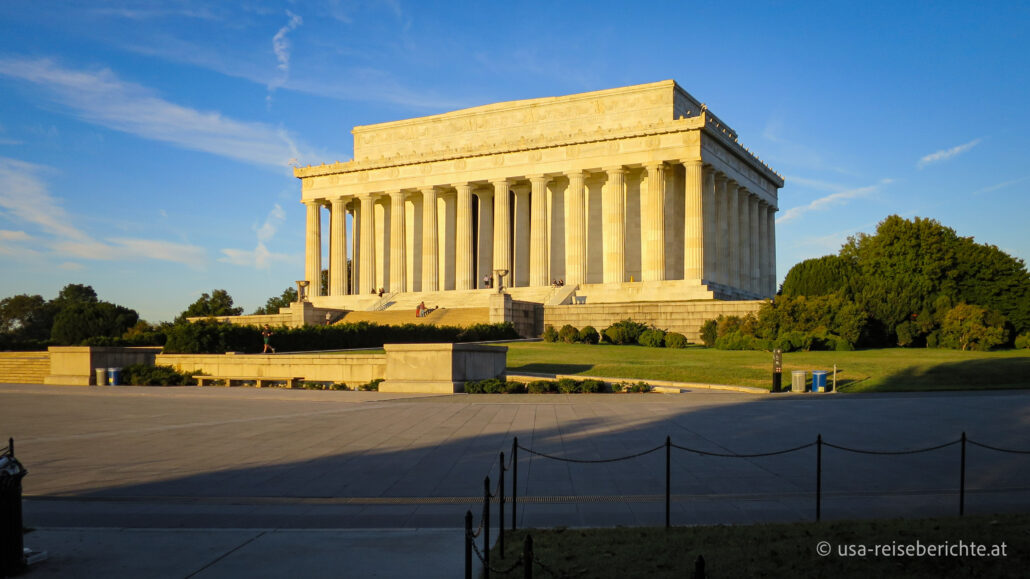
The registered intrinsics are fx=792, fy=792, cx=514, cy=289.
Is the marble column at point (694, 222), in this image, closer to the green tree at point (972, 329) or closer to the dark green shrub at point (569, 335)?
the dark green shrub at point (569, 335)

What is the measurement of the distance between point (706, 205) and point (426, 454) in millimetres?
54126

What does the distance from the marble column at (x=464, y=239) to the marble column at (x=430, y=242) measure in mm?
2106

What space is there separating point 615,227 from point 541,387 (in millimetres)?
38255

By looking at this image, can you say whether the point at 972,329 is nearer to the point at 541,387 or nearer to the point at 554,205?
the point at 541,387

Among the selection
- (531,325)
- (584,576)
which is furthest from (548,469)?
(531,325)

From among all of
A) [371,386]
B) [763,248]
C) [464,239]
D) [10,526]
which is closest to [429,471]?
[10,526]

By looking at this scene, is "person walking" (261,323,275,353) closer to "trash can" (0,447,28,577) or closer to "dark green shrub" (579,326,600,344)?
"dark green shrub" (579,326,600,344)

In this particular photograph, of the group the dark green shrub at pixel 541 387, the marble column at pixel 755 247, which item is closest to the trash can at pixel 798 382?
the dark green shrub at pixel 541 387

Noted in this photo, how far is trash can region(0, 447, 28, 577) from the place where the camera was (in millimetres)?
7375

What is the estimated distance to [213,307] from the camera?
81.9m

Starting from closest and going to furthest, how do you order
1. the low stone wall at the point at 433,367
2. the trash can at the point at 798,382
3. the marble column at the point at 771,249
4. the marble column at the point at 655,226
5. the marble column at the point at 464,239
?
1. the low stone wall at the point at 433,367
2. the trash can at the point at 798,382
3. the marble column at the point at 655,226
4. the marble column at the point at 464,239
5. the marble column at the point at 771,249

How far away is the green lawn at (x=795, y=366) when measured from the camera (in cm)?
2864

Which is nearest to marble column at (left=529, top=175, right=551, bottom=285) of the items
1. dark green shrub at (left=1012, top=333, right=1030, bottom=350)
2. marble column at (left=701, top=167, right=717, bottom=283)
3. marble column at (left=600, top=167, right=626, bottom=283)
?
marble column at (left=600, top=167, right=626, bottom=283)

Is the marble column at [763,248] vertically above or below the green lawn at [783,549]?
above
